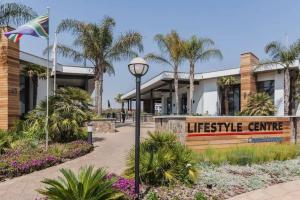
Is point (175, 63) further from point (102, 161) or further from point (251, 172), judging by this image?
point (251, 172)

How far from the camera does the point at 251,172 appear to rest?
8672mm

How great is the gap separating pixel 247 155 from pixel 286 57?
15758 millimetres

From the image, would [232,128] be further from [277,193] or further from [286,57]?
[286,57]

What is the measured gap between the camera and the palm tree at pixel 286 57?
2311 centimetres

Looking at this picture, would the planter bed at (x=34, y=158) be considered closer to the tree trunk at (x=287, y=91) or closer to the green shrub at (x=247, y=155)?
the green shrub at (x=247, y=155)

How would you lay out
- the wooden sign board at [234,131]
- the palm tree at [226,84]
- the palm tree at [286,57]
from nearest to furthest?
the wooden sign board at [234,131] → the palm tree at [286,57] → the palm tree at [226,84]

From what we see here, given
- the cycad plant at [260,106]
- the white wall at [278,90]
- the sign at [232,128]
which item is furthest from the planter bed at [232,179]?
the white wall at [278,90]

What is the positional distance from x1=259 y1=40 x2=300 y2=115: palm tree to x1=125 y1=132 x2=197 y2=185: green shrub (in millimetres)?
17579

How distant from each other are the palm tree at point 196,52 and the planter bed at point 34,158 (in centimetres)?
1585

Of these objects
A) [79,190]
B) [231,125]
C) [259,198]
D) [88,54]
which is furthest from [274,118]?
[88,54]

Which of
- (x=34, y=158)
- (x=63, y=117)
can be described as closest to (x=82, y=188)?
(x=34, y=158)

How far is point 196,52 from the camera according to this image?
27.5m

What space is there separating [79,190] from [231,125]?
7165 millimetres

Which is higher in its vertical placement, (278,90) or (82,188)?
(278,90)
